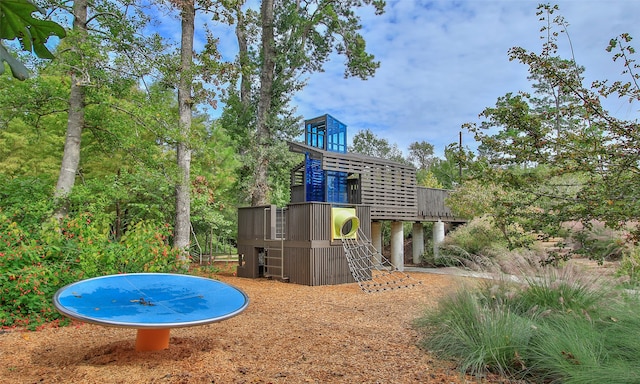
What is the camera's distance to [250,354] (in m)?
4.48

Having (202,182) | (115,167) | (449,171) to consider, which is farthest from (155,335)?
(449,171)

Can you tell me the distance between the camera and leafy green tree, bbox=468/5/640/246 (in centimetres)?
327

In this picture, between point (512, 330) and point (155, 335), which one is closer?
point (512, 330)

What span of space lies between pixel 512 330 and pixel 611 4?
3.57 metres

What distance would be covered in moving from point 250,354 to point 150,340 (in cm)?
108

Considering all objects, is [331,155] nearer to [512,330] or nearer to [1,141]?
[512,330]

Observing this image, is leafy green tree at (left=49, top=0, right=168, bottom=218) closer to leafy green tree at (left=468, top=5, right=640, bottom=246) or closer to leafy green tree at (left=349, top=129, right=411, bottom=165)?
leafy green tree at (left=468, top=5, right=640, bottom=246)

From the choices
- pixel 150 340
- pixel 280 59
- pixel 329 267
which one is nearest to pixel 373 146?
pixel 280 59

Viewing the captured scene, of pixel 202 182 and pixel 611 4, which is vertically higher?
pixel 611 4

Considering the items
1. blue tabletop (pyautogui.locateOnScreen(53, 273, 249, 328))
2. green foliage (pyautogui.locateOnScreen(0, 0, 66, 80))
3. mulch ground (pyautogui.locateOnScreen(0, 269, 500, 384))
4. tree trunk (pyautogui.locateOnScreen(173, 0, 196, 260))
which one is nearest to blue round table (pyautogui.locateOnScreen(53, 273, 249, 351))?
blue tabletop (pyautogui.locateOnScreen(53, 273, 249, 328))

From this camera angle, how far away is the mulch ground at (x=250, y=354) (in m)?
3.66

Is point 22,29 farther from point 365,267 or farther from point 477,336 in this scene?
point 365,267

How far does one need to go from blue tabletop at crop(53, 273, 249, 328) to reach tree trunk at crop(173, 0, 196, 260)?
519 centimetres

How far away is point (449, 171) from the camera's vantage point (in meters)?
32.3
